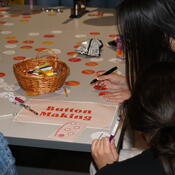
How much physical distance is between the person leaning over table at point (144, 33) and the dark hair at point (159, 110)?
29cm

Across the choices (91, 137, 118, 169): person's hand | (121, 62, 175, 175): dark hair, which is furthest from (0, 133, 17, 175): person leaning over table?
(121, 62, 175, 175): dark hair

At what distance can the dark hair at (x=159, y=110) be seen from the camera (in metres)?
0.82

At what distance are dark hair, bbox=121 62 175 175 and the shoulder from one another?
0.02 metres

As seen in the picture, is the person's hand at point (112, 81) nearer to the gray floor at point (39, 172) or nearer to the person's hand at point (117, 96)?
the person's hand at point (117, 96)

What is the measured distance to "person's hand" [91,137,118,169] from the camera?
98 centimetres

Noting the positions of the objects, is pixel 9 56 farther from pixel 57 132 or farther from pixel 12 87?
pixel 57 132

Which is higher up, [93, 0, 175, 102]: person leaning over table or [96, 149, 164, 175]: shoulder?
[93, 0, 175, 102]: person leaning over table

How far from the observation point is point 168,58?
1.24m

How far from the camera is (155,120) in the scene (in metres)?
0.83

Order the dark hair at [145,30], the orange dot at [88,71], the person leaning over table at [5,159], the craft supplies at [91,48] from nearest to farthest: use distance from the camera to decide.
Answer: the person leaning over table at [5,159]
the dark hair at [145,30]
the orange dot at [88,71]
the craft supplies at [91,48]

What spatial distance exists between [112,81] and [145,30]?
0.74 feet

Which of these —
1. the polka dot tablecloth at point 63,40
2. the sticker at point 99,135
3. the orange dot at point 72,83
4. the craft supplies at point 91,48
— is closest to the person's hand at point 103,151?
the sticker at point 99,135

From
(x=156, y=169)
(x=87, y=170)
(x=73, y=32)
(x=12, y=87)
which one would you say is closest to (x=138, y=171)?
(x=156, y=169)

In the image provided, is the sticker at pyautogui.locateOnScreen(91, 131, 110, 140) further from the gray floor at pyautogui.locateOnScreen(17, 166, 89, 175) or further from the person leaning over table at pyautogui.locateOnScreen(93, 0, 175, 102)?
the gray floor at pyautogui.locateOnScreen(17, 166, 89, 175)
